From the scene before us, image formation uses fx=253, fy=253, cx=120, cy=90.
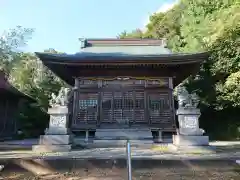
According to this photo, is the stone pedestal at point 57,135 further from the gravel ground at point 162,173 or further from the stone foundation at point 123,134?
the gravel ground at point 162,173

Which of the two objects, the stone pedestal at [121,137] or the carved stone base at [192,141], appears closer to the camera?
the carved stone base at [192,141]

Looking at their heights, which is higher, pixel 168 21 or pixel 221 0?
pixel 168 21

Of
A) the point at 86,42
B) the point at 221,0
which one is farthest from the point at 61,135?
the point at 221,0

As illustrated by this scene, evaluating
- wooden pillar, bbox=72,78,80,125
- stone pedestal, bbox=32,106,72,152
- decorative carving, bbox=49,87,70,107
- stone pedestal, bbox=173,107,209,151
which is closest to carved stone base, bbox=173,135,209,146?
stone pedestal, bbox=173,107,209,151

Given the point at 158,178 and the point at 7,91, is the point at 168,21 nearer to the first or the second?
the point at 7,91

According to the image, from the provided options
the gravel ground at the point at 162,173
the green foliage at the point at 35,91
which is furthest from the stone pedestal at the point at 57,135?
the green foliage at the point at 35,91

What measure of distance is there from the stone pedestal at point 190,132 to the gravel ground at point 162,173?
3907 millimetres

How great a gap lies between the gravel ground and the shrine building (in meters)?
6.71

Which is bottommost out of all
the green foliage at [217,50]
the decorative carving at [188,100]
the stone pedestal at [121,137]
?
the stone pedestal at [121,137]

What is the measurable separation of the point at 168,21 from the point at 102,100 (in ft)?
69.7

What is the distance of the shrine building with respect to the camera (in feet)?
41.7

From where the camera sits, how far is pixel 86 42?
18328 mm

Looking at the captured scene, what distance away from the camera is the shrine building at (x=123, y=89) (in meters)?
12.7

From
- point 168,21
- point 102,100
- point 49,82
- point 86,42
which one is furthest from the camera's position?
point 168,21
